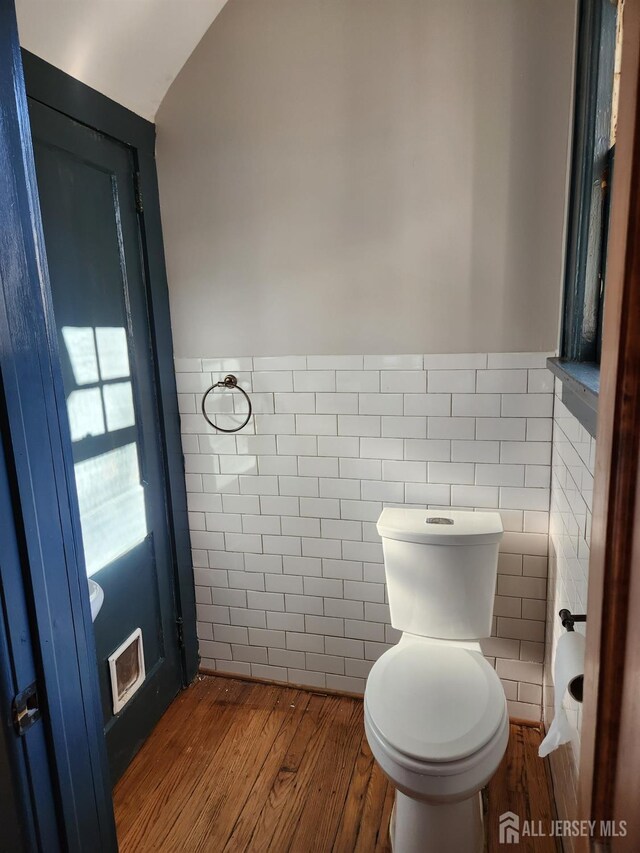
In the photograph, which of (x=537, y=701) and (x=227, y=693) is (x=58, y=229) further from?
(x=537, y=701)

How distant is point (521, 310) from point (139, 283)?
4.40ft

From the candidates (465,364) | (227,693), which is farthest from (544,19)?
(227,693)

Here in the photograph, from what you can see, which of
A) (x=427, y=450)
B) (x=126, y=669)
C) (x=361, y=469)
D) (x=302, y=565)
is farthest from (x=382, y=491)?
(x=126, y=669)

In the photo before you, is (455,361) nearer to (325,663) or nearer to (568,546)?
(568,546)

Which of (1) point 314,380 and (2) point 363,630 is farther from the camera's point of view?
(2) point 363,630

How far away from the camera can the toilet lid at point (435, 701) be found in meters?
1.31

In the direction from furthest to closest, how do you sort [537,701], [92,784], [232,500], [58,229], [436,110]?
[232,500] → [537,701] → [436,110] → [58,229] → [92,784]

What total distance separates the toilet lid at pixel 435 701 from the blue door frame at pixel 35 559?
716 millimetres

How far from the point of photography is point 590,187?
146cm

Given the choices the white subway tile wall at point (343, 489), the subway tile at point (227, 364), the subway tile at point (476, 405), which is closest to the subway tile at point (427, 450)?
the white subway tile wall at point (343, 489)

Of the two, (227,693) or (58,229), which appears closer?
(58,229)

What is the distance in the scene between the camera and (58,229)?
1.55 m

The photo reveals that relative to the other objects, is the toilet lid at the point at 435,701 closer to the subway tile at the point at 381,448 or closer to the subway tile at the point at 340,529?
the subway tile at the point at 340,529

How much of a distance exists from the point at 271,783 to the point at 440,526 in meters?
1.03
